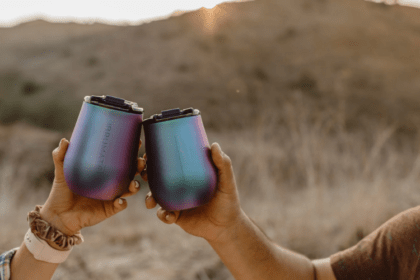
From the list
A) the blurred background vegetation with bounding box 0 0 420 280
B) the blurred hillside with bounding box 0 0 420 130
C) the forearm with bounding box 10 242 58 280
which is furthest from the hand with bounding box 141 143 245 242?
the blurred hillside with bounding box 0 0 420 130

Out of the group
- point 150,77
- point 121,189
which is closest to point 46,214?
point 121,189

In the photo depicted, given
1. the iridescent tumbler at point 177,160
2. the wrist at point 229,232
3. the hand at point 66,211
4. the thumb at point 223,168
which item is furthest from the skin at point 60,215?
the wrist at point 229,232

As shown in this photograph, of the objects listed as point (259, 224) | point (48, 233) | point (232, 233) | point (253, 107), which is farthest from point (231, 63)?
point (48, 233)

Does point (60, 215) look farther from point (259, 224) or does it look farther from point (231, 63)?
point (231, 63)

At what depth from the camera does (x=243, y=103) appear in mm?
13484

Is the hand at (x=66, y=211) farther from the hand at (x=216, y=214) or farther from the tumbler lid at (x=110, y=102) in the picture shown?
the tumbler lid at (x=110, y=102)

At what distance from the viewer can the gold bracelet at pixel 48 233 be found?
3.72 feet

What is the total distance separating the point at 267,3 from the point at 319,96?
9689 millimetres

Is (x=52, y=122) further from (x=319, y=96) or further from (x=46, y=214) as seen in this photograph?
(x=46, y=214)

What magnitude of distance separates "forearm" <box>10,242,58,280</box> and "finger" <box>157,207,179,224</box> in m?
0.42

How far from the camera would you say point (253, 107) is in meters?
13.1

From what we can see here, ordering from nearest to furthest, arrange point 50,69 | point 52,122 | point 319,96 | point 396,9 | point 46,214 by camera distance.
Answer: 1. point 46,214
2. point 52,122
3. point 319,96
4. point 50,69
5. point 396,9

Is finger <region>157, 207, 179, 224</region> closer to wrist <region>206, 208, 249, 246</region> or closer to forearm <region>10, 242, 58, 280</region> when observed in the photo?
wrist <region>206, 208, 249, 246</region>

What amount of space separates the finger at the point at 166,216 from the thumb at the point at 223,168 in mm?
186
